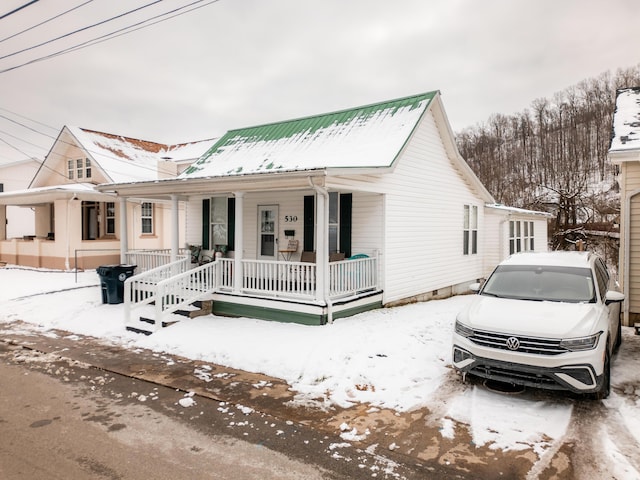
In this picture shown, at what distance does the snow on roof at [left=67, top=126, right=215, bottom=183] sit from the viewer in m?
21.0

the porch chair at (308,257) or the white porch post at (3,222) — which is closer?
the porch chair at (308,257)

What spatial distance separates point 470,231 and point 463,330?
11059 millimetres

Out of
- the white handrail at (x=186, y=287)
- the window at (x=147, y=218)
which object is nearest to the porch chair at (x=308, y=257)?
the white handrail at (x=186, y=287)

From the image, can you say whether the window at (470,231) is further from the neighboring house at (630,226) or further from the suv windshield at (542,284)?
the suv windshield at (542,284)

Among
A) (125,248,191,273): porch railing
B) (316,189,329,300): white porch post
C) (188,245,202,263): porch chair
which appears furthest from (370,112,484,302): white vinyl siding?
(188,245,202,263): porch chair

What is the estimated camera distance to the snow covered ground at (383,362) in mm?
4625

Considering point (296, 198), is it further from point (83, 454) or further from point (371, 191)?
point (83, 454)

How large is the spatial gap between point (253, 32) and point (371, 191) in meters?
6.02

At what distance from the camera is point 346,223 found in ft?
Answer: 37.2

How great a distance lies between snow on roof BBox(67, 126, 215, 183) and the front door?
36.2ft

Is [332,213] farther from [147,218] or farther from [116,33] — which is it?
[147,218]

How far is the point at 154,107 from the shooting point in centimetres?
4409

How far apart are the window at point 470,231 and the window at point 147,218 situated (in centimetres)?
1577

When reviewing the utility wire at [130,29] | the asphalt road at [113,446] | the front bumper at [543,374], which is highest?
the utility wire at [130,29]
